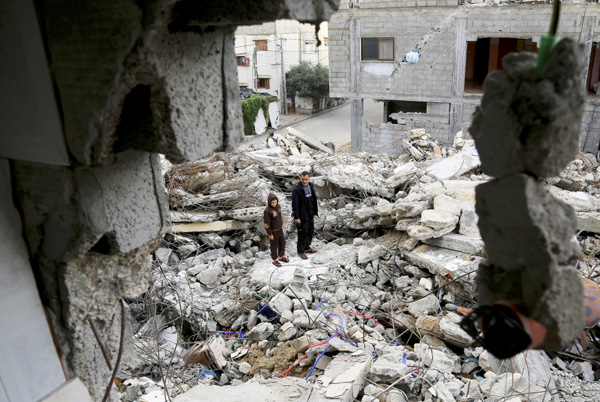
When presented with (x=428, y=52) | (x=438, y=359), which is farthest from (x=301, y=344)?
(x=428, y=52)

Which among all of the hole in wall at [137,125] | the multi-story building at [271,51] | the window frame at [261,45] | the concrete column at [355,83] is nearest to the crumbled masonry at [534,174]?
the hole in wall at [137,125]

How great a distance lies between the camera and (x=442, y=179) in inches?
378

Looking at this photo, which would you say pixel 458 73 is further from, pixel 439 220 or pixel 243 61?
pixel 243 61

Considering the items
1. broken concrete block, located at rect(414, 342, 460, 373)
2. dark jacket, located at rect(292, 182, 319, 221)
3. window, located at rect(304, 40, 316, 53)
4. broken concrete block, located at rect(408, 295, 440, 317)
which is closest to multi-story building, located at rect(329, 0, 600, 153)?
dark jacket, located at rect(292, 182, 319, 221)

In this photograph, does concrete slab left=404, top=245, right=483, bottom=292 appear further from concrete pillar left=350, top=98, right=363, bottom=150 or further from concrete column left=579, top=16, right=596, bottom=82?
concrete pillar left=350, top=98, right=363, bottom=150

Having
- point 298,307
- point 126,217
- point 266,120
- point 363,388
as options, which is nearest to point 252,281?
point 298,307

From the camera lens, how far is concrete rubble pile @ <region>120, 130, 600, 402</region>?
14.9 ft

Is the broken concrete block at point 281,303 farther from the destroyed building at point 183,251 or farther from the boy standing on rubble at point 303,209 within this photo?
the boy standing on rubble at point 303,209

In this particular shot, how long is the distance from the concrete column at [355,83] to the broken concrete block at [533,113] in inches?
609

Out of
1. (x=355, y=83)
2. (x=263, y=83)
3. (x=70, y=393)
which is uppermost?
(x=355, y=83)

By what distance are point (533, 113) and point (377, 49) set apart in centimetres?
1556

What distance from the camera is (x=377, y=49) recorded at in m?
16.3

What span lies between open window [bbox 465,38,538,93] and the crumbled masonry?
17.3 m

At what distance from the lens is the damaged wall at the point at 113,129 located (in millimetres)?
2229
